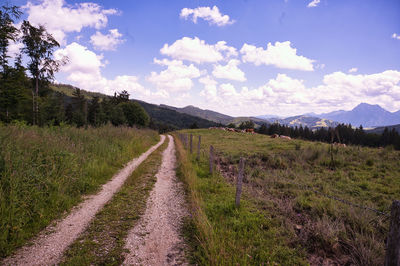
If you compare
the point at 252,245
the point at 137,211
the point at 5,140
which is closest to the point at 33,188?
the point at 5,140

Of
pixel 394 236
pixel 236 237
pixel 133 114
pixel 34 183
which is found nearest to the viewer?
pixel 394 236

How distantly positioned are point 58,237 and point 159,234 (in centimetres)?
208

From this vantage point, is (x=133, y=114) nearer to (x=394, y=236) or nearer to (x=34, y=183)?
(x=34, y=183)

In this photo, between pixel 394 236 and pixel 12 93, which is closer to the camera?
pixel 394 236

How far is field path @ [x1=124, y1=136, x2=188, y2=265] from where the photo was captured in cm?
321

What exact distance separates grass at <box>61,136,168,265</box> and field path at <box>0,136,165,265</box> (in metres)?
0.17

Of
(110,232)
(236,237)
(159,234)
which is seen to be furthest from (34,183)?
(236,237)

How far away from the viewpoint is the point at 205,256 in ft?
10.3

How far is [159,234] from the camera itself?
3.93m

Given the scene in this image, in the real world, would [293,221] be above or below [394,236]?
below

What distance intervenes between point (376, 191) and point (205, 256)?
8.35 meters

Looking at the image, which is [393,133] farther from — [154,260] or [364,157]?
[154,260]

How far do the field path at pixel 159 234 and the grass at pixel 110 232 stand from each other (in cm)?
20

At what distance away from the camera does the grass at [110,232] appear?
3.11 metres
